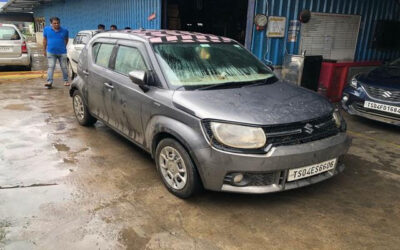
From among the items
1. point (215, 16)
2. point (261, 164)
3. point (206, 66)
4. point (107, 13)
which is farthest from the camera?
point (215, 16)

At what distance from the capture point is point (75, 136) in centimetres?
514

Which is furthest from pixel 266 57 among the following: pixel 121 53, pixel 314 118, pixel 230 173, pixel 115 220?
pixel 115 220

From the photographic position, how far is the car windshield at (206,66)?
357cm

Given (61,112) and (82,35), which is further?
(82,35)

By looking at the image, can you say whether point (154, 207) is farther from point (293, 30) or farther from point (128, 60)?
point (293, 30)

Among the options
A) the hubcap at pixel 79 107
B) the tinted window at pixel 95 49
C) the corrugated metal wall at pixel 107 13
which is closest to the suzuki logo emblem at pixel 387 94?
the tinted window at pixel 95 49

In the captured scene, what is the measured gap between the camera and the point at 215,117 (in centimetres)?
294

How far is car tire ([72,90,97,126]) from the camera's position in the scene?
17.5 feet

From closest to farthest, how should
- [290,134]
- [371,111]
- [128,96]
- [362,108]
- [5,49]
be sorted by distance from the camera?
[290,134] < [128,96] < [371,111] < [362,108] < [5,49]

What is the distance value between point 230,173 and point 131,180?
1324 mm

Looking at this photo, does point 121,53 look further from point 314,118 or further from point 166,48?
point 314,118

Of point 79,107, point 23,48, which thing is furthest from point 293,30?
point 23,48

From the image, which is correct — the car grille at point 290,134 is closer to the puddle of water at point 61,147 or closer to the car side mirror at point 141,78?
the car side mirror at point 141,78

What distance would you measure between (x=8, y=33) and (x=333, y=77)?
948 centimetres
